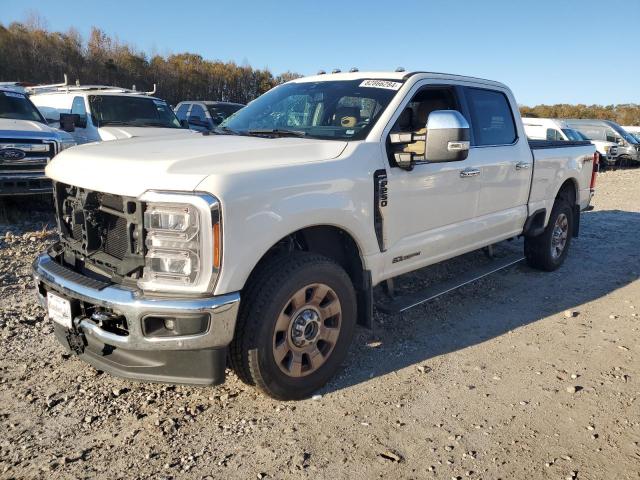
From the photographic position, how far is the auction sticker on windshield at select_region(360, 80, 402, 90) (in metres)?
3.84

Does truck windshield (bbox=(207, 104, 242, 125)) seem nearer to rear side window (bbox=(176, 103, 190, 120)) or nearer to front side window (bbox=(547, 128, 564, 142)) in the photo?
rear side window (bbox=(176, 103, 190, 120))

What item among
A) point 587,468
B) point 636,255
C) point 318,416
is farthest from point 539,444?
point 636,255

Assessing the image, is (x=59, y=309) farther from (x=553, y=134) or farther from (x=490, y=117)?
(x=553, y=134)

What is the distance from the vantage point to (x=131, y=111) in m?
9.59

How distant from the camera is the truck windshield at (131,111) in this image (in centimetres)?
916

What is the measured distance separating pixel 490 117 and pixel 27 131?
233 inches

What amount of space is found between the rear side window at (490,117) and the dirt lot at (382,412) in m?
1.60

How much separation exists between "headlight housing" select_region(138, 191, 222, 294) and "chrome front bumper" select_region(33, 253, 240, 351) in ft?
0.25

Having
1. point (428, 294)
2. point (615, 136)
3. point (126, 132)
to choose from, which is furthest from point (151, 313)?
point (615, 136)

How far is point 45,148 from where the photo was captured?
709cm

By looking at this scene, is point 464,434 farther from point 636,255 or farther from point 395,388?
point 636,255

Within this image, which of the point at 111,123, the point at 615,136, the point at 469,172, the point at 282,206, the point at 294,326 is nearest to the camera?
the point at 282,206

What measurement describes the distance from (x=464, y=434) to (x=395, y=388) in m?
0.58

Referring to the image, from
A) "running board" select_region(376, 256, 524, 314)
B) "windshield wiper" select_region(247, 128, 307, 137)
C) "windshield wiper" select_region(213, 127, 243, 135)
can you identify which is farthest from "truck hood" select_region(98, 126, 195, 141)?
"running board" select_region(376, 256, 524, 314)
